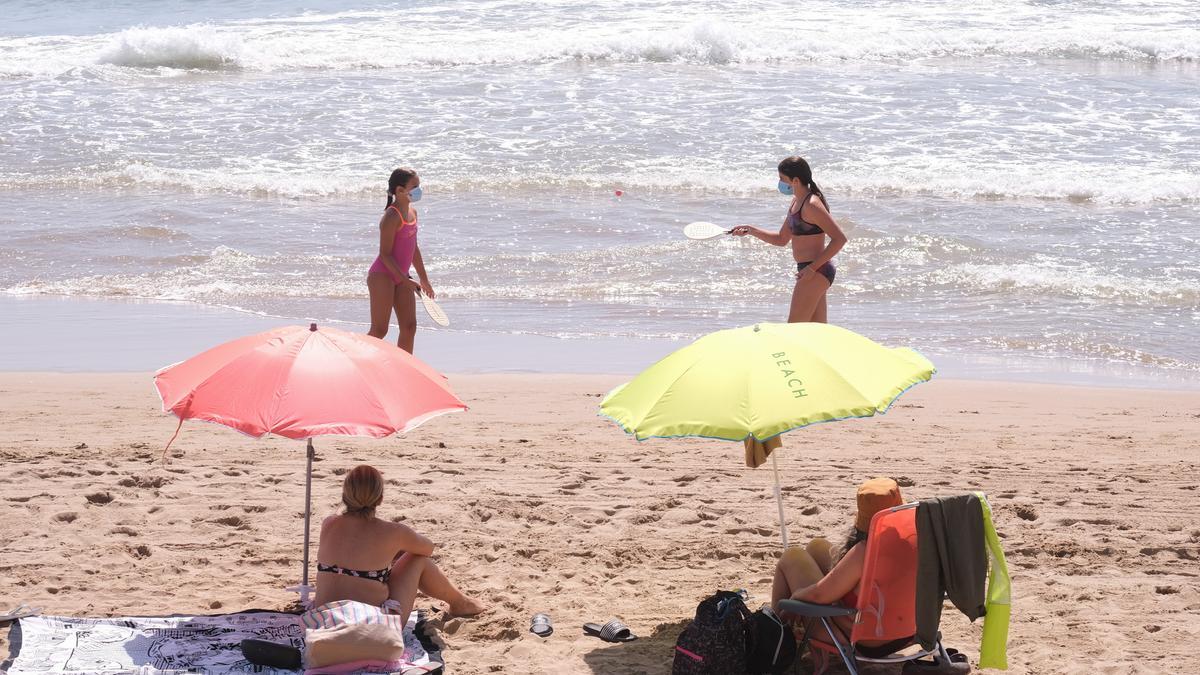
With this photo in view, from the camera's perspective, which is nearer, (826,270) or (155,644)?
(155,644)

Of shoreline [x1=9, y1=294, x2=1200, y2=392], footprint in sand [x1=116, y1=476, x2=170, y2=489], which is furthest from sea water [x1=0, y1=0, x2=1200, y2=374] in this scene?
footprint in sand [x1=116, y1=476, x2=170, y2=489]

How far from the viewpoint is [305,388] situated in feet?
15.7

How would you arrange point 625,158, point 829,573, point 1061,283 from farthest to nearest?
point 625,158 < point 1061,283 < point 829,573

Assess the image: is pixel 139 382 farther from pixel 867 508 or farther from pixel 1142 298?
pixel 1142 298

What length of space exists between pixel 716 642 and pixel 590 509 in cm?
203

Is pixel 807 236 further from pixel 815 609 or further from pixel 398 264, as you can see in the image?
pixel 815 609

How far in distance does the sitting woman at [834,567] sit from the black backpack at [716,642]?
7.5 inches

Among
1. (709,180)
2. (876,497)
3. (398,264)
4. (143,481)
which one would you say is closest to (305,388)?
(876,497)

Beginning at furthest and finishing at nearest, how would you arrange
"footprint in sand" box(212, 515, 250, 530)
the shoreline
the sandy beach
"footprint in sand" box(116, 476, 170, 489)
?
1. the shoreline
2. "footprint in sand" box(116, 476, 170, 489)
3. "footprint in sand" box(212, 515, 250, 530)
4. the sandy beach

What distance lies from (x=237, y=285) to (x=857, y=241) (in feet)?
19.8

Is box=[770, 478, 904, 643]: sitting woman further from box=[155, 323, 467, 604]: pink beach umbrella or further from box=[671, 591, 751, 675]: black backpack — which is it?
box=[155, 323, 467, 604]: pink beach umbrella

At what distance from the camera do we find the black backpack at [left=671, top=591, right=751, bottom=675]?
4777mm

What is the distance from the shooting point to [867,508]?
468 cm

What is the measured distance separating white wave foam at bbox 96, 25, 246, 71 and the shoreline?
43.3ft
